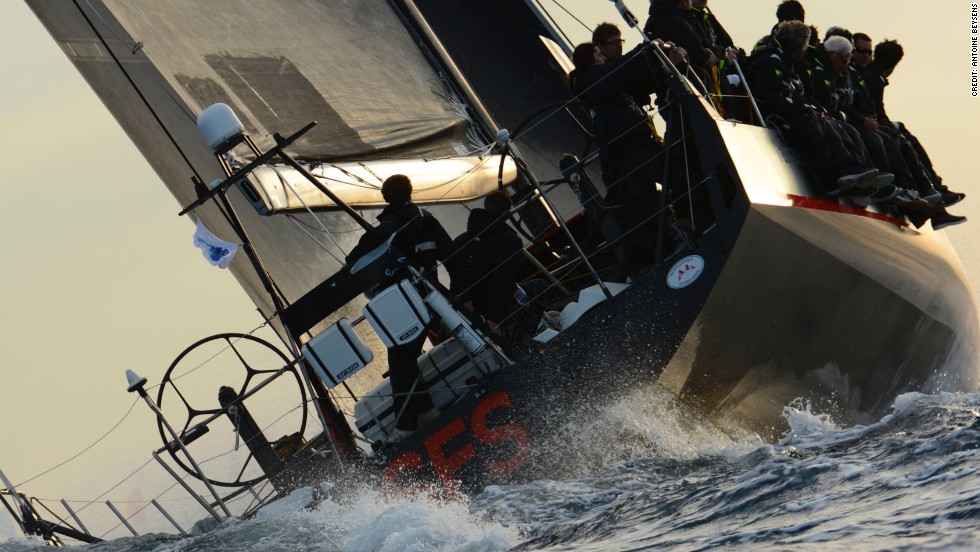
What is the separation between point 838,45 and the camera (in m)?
A: 7.78

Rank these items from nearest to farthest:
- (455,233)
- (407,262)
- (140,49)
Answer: (407,262)
(140,49)
(455,233)

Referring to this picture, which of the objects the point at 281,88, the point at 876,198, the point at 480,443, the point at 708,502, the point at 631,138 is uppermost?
the point at 281,88

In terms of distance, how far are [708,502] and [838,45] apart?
3941 mm

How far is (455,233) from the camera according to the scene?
904 cm

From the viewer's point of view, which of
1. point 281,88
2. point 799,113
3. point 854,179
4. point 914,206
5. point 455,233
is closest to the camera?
point 854,179

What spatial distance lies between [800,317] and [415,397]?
1738 millimetres

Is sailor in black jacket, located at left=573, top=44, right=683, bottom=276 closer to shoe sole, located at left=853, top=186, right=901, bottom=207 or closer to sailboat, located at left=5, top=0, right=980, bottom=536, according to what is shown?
sailboat, located at left=5, top=0, right=980, bottom=536

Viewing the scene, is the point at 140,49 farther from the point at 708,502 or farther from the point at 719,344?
the point at 708,502

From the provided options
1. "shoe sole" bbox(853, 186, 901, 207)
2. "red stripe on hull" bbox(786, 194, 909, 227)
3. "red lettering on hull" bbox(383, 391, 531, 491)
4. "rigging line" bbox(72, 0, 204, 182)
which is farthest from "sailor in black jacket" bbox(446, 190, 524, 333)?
"shoe sole" bbox(853, 186, 901, 207)

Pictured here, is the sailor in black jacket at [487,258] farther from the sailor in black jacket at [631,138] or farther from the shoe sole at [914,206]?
the shoe sole at [914,206]

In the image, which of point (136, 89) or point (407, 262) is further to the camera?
point (136, 89)

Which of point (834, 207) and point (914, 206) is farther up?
point (834, 207)

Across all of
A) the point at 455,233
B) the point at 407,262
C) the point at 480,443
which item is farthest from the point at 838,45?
the point at 480,443

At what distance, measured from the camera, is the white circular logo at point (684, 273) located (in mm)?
5605
